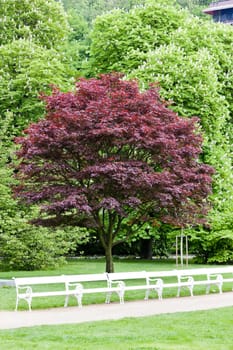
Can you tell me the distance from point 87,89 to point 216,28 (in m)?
20.1

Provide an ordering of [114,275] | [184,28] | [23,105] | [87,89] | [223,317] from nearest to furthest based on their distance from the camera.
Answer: [223,317] → [114,275] → [87,89] → [23,105] → [184,28]

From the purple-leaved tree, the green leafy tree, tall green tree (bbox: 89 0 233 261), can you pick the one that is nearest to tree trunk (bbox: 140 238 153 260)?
tall green tree (bbox: 89 0 233 261)

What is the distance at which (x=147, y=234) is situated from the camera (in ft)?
106

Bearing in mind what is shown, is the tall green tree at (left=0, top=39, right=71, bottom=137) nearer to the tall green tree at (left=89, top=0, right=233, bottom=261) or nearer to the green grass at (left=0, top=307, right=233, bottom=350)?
the tall green tree at (left=89, top=0, right=233, bottom=261)

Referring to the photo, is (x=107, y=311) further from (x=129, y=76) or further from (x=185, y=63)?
(x=185, y=63)

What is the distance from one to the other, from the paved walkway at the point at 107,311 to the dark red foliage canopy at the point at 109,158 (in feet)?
12.8

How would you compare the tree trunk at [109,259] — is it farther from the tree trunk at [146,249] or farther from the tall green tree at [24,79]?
the tree trunk at [146,249]

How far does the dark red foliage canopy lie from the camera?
19.5m

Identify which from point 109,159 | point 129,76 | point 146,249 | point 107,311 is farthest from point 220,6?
point 107,311

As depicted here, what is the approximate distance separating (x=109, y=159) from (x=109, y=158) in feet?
0.42

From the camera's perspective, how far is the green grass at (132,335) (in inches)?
374

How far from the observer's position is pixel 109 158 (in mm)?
19969

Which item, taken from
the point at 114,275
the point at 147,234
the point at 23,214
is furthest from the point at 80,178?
the point at 147,234

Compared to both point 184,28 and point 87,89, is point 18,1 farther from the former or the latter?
point 87,89
